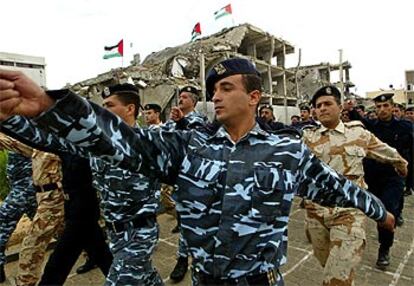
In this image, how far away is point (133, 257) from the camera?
250 centimetres

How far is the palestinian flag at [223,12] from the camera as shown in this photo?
93.5 feet

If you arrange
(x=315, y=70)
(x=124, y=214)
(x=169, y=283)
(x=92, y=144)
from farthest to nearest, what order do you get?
(x=315, y=70) < (x=169, y=283) < (x=124, y=214) < (x=92, y=144)

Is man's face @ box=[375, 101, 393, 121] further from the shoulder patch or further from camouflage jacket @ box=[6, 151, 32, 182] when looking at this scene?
camouflage jacket @ box=[6, 151, 32, 182]

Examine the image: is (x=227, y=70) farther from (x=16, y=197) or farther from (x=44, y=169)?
(x=16, y=197)

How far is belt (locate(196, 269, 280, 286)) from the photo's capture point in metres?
1.59

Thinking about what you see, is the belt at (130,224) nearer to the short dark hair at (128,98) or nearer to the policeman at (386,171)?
the short dark hair at (128,98)

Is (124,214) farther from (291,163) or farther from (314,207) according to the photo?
(314,207)

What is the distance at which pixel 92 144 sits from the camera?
1153mm

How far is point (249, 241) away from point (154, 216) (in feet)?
4.14

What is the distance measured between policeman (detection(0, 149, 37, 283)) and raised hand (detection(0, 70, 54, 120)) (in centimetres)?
334

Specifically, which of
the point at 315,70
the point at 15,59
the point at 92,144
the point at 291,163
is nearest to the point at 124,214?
the point at 291,163

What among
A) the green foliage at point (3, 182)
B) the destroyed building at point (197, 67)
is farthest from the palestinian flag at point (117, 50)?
the green foliage at point (3, 182)

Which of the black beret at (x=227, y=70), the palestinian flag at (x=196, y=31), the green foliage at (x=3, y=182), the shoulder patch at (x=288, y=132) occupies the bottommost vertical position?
the green foliage at (x=3, y=182)

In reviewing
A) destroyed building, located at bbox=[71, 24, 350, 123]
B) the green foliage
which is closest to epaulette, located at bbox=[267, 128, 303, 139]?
the green foliage
